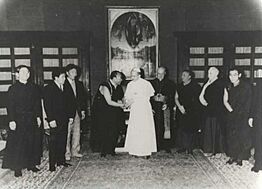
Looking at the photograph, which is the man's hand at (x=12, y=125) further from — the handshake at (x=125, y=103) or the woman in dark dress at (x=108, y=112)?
the handshake at (x=125, y=103)

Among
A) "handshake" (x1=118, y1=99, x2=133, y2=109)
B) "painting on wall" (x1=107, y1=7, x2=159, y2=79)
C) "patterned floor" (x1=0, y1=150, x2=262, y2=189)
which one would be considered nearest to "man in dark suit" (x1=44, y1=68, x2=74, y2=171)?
"patterned floor" (x1=0, y1=150, x2=262, y2=189)

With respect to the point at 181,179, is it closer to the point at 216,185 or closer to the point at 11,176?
the point at 216,185

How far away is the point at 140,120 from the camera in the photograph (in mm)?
5980

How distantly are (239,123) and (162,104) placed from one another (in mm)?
1492

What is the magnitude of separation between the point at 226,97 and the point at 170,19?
3.10 meters

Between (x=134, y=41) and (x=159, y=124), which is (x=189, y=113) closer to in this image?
(x=159, y=124)

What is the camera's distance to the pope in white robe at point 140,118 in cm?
598

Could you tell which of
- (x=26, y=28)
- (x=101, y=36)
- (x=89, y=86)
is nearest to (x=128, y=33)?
(x=101, y=36)

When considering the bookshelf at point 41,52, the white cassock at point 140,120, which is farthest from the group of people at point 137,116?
the bookshelf at point 41,52

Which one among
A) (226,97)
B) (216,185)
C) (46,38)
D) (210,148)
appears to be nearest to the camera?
(216,185)

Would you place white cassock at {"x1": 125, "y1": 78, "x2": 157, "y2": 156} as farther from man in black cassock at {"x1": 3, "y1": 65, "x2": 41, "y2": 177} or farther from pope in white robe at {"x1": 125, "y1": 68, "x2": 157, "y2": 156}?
man in black cassock at {"x1": 3, "y1": 65, "x2": 41, "y2": 177}

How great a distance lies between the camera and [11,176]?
5.20 meters

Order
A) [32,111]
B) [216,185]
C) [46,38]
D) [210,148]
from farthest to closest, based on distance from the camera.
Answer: [46,38]
[210,148]
[32,111]
[216,185]

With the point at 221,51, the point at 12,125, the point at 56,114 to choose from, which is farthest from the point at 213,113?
the point at 12,125
